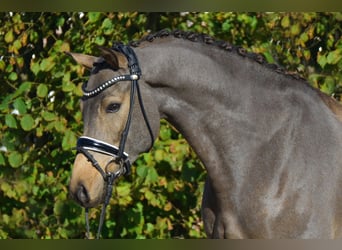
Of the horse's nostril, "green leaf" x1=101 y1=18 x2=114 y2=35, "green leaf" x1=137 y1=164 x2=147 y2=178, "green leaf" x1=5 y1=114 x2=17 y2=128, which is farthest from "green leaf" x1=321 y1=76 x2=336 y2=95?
the horse's nostril

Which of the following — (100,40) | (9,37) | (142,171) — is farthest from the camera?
(9,37)

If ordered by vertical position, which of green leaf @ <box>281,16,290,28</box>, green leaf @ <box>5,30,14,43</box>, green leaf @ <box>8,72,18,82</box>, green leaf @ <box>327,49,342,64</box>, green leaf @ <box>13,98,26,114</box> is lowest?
green leaf @ <box>13,98,26,114</box>

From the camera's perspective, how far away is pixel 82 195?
250 cm

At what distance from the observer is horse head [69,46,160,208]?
2.48 meters

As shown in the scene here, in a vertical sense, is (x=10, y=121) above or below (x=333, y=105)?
below

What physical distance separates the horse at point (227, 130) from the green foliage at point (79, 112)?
1.74 metres

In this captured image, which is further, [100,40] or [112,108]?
[100,40]

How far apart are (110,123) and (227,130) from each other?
0.44m

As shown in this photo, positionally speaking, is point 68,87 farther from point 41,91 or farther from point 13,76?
point 13,76

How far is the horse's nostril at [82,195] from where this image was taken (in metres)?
2.49

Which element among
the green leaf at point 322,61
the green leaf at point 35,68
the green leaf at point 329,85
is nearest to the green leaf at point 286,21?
the green leaf at point 322,61

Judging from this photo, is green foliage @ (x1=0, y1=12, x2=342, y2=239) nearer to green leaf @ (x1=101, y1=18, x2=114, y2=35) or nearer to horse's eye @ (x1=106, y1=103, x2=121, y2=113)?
green leaf @ (x1=101, y1=18, x2=114, y2=35)

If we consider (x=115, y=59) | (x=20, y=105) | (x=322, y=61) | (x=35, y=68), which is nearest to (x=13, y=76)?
(x=35, y=68)

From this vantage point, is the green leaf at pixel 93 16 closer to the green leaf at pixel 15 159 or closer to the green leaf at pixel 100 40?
the green leaf at pixel 100 40
